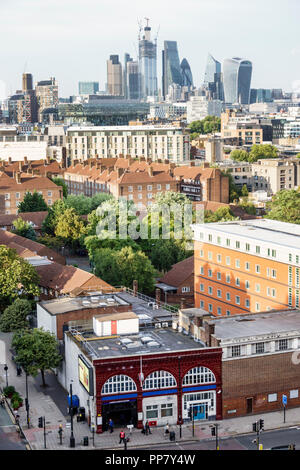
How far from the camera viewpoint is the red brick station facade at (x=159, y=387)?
31922mm

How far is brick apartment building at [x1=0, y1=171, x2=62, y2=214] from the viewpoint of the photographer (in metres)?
81.3

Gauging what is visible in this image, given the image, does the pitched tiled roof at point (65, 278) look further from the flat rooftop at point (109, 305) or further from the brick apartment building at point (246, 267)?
the brick apartment building at point (246, 267)

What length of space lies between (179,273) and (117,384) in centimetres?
2370

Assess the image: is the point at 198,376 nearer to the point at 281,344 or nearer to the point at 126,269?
the point at 281,344

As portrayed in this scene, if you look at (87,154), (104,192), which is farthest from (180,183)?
(87,154)

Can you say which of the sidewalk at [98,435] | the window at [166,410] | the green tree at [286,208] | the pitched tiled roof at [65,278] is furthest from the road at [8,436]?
the green tree at [286,208]

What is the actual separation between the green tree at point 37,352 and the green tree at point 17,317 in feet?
A: 21.4

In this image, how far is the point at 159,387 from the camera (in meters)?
32.4

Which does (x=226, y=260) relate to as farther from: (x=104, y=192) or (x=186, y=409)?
(x=104, y=192)

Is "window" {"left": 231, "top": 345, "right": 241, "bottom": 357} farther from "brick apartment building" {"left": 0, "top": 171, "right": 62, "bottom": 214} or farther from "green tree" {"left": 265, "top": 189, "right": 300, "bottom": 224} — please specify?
"brick apartment building" {"left": 0, "top": 171, "right": 62, "bottom": 214}

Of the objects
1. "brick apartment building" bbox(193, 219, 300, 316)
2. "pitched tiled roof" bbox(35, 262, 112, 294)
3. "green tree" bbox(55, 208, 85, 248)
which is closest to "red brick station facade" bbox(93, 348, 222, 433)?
"brick apartment building" bbox(193, 219, 300, 316)

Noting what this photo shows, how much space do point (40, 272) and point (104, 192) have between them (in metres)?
33.8

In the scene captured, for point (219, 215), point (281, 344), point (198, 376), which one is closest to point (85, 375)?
point (198, 376)

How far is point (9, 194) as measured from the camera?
267ft
